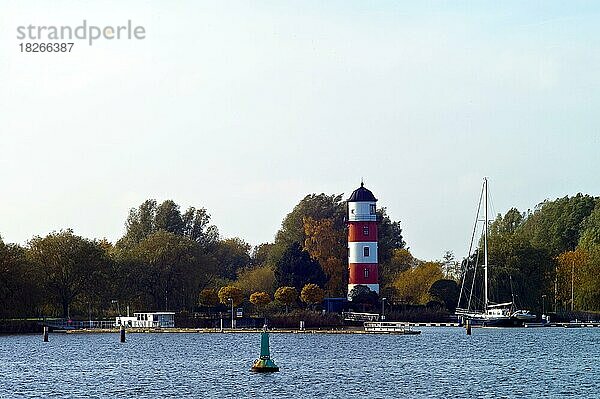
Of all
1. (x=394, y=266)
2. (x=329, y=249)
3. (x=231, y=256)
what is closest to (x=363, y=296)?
(x=329, y=249)

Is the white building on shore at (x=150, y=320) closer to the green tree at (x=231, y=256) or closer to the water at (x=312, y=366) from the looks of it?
the water at (x=312, y=366)

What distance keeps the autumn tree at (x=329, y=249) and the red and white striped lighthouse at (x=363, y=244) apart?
355 inches

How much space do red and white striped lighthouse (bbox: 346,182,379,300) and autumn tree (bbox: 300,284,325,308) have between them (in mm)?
2967

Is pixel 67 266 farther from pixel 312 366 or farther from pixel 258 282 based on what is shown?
pixel 312 366

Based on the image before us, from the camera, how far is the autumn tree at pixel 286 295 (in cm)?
10669

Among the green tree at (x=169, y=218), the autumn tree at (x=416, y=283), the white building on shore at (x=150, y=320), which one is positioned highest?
the green tree at (x=169, y=218)

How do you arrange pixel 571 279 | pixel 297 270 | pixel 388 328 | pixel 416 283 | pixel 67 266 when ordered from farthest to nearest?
pixel 416 283 < pixel 571 279 < pixel 297 270 < pixel 67 266 < pixel 388 328

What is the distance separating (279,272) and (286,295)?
5490 millimetres

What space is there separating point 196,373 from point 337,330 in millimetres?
38000

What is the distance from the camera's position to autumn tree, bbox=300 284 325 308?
107 m

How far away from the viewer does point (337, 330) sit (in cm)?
9856

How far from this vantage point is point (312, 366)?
212 ft

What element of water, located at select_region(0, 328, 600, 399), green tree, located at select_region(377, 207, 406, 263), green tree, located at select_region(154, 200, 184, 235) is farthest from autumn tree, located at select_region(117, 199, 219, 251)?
→ water, located at select_region(0, 328, 600, 399)

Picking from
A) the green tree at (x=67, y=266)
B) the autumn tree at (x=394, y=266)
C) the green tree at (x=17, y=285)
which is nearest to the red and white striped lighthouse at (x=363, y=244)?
the autumn tree at (x=394, y=266)
